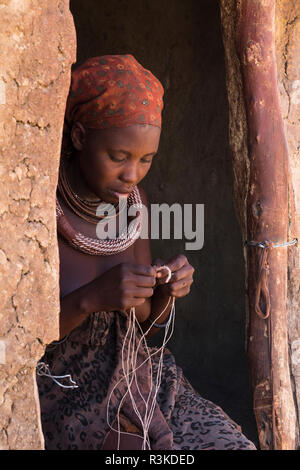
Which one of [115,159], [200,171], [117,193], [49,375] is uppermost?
[200,171]

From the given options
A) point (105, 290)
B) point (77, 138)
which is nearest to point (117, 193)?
point (77, 138)

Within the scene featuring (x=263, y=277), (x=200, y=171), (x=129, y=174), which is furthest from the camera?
(x=200, y=171)

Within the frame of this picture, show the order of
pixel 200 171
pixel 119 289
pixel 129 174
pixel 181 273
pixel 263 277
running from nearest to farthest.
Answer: pixel 119 289
pixel 129 174
pixel 181 273
pixel 263 277
pixel 200 171

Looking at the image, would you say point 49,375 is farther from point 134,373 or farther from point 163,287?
point 163,287

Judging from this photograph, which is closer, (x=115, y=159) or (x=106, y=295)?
(x=106, y=295)

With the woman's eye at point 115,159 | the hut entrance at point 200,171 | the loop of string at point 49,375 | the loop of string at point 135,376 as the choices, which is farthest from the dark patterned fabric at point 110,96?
the hut entrance at point 200,171

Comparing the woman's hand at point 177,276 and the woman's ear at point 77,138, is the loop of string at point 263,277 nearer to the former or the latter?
the woman's hand at point 177,276

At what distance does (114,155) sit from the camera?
2.45 meters

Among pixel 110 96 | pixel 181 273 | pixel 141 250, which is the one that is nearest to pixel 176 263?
pixel 181 273

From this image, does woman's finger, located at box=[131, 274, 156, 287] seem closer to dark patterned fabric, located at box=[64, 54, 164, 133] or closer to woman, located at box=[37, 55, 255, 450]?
woman, located at box=[37, 55, 255, 450]

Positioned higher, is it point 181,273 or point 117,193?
point 117,193

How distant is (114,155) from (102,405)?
0.90 meters

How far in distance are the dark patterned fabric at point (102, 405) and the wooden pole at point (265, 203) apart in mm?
356
